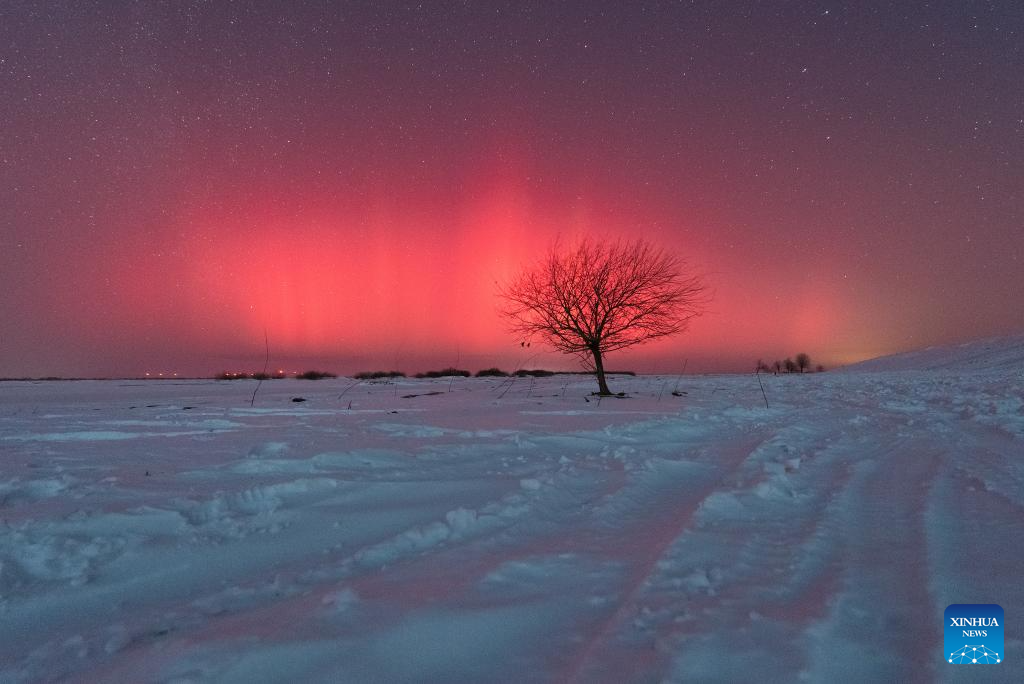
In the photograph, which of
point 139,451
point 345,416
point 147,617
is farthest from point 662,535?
point 345,416

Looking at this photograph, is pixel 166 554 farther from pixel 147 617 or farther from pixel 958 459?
pixel 958 459

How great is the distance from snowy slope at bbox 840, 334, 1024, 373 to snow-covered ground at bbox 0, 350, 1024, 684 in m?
30.2

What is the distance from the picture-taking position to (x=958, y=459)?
15.1ft

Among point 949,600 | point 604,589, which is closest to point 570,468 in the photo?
point 604,589

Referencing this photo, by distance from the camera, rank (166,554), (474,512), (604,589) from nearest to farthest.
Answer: (604,589), (166,554), (474,512)

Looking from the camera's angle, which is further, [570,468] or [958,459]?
[958,459]

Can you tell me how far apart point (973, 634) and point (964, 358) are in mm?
41940

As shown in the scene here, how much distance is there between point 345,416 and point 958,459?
7.59 metres

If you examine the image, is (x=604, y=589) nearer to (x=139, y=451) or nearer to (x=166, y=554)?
(x=166, y=554)

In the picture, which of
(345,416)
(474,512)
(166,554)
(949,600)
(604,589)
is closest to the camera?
(949,600)

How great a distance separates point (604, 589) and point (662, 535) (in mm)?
783

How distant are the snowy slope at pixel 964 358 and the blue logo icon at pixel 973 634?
3130 centimetres

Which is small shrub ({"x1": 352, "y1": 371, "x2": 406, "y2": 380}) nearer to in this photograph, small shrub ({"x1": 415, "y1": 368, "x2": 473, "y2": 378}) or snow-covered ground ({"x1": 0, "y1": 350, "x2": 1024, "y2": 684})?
small shrub ({"x1": 415, "y1": 368, "x2": 473, "y2": 378})

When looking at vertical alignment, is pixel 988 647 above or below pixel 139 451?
below
